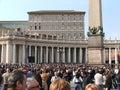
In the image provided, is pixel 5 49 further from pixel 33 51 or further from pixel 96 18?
pixel 96 18

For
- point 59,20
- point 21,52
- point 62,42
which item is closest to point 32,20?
point 59,20

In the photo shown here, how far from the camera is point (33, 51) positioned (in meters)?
87.6

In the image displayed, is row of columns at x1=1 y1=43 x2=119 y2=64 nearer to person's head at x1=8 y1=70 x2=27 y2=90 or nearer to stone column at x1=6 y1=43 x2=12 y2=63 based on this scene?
stone column at x1=6 y1=43 x2=12 y2=63

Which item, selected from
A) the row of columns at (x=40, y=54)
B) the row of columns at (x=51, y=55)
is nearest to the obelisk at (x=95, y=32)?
the row of columns at (x=40, y=54)

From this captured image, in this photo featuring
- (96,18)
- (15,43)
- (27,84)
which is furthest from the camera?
(15,43)

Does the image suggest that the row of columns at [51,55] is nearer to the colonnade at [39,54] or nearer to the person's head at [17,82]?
the colonnade at [39,54]

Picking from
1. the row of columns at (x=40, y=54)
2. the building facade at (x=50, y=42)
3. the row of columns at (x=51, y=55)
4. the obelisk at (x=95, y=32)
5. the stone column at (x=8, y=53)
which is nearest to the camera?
the obelisk at (x=95, y=32)

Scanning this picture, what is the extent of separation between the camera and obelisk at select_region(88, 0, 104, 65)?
29547 millimetres

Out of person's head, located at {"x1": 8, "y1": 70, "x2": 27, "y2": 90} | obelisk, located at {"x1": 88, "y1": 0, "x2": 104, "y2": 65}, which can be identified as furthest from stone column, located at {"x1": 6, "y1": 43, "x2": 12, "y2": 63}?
person's head, located at {"x1": 8, "y1": 70, "x2": 27, "y2": 90}

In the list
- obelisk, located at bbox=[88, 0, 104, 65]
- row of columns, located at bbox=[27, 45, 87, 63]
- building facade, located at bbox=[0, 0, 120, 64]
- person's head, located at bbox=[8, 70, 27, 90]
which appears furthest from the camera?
row of columns, located at bbox=[27, 45, 87, 63]

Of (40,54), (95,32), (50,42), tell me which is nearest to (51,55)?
(50,42)

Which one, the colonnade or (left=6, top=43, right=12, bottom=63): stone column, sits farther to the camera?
the colonnade

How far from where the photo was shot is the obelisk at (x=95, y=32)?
1163 inches

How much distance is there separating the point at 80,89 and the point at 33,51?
235 feet
